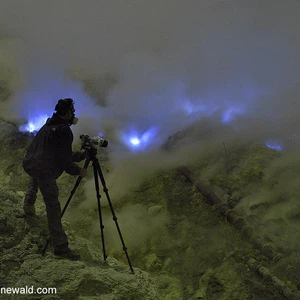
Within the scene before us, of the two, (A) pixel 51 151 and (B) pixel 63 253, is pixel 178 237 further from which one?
(A) pixel 51 151

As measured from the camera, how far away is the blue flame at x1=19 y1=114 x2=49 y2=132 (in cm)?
888

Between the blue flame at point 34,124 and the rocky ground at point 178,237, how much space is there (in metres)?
1.42

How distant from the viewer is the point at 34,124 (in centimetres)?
908

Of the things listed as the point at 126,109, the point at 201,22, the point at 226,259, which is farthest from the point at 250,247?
the point at 201,22

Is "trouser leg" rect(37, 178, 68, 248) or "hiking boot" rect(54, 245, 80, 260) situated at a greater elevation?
"trouser leg" rect(37, 178, 68, 248)

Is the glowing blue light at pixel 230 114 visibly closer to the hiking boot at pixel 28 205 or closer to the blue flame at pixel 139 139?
the blue flame at pixel 139 139

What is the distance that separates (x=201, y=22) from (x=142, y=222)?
10425mm

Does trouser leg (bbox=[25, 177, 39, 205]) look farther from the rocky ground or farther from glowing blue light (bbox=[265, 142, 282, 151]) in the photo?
glowing blue light (bbox=[265, 142, 282, 151])

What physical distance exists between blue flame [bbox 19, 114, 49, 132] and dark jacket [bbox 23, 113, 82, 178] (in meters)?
5.95

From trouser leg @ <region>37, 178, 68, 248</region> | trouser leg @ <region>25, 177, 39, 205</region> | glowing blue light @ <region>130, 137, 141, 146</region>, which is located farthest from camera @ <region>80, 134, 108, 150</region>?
glowing blue light @ <region>130, 137, 141, 146</region>

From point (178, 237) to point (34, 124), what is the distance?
620 centimetres

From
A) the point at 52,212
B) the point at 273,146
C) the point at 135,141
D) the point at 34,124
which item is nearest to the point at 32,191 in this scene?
the point at 52,212

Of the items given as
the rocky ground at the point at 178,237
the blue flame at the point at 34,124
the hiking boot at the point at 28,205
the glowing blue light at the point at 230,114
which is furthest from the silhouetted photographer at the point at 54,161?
the blue flame at the point at 34,124

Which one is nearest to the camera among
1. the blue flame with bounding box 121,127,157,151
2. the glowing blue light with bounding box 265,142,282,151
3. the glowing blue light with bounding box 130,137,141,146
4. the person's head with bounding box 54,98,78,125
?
the person's head with bounding box 54,98,78,125
